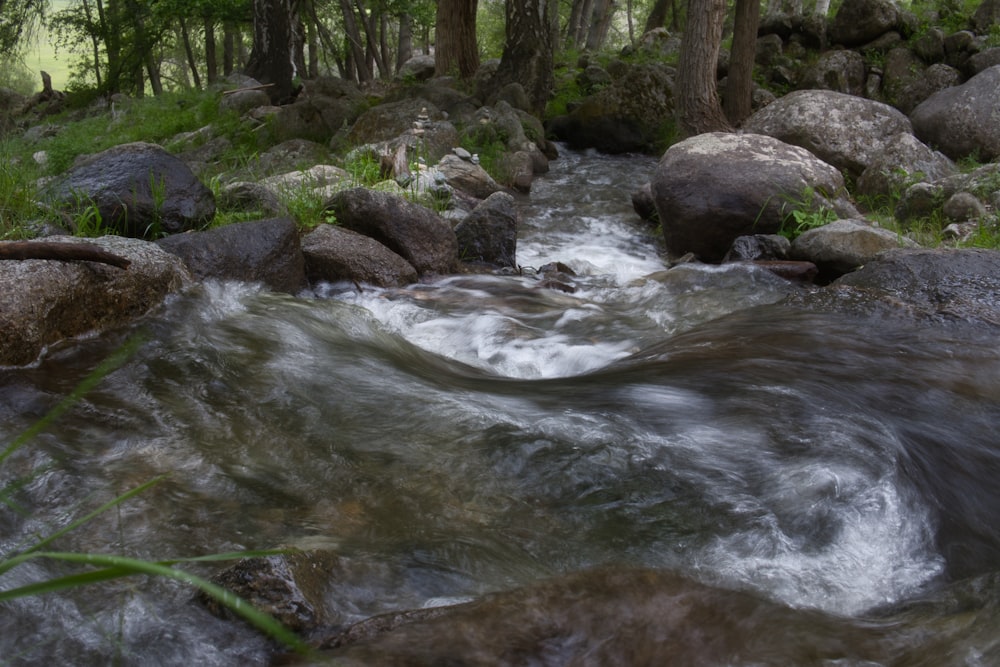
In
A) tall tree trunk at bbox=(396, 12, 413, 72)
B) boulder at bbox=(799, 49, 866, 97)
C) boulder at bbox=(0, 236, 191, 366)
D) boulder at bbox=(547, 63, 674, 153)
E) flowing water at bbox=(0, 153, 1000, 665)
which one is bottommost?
flowing water at bbox=(0, 153, 1000, 665)

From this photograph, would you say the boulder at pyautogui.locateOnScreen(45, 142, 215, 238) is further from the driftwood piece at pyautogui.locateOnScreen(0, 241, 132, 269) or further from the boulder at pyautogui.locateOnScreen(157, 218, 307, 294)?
the driftwood piece at pyautogui.locateOnScreen(0, 241, 132, 269)

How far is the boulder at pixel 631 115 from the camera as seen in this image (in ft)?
47.3

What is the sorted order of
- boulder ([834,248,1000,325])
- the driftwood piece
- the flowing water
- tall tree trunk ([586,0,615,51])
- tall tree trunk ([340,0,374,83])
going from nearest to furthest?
1. the flowing water
2. the driftwood piece
3. boulder ([834,248,1000,325])
4. tall tree trunk ([340,0,374,83])
5. tall tree trunk ([586,0,615,51])

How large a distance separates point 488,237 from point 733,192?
2383mm

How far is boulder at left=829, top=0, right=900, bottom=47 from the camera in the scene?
1552cm

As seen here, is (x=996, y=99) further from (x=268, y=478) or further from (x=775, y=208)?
(x=268, y=478)

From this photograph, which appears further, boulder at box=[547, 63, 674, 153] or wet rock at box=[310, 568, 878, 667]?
boulder at box=[547, 63, 674, 153]

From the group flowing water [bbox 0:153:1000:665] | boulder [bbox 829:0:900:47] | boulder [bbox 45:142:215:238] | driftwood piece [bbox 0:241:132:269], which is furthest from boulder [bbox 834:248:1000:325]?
boulder [bbox 829:0:900:47]

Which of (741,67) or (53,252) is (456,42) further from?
(53,252)

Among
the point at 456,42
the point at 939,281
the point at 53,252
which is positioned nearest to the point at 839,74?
the point at 456,42

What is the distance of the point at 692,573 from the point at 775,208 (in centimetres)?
566

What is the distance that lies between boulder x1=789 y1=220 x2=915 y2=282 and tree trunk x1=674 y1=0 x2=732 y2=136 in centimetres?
489

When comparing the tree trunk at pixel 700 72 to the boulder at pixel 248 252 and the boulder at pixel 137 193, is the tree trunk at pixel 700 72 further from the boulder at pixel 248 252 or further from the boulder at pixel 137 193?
the boulder at pixel 137 193

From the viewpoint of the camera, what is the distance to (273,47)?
15.6 m
